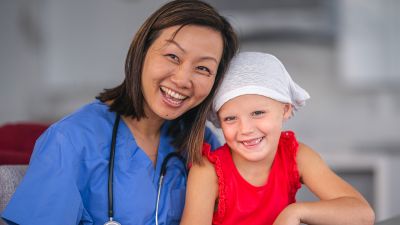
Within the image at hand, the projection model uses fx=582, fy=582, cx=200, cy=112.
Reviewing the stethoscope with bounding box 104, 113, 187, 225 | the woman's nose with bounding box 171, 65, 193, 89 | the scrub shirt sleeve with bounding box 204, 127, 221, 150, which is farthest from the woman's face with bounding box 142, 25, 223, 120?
the scrub shirt sleeve with bounding box 204, 127, 221, 150

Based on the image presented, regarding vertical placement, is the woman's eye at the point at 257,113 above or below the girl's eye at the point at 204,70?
below

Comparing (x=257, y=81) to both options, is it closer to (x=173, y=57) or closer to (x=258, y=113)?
(x=258, y=113)

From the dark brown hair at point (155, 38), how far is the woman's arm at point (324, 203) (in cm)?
25

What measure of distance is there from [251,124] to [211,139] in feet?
1.08

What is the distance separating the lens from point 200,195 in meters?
1.29

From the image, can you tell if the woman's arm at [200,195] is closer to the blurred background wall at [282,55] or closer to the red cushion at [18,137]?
the red cushion at [18,137]

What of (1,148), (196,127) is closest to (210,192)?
(196,127)

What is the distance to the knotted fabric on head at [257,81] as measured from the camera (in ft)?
4.19

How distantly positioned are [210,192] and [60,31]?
4645 mm

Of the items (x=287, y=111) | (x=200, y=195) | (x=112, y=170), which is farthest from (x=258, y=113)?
(x=112, y=170)

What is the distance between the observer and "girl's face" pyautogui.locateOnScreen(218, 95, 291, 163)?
1.29 meters

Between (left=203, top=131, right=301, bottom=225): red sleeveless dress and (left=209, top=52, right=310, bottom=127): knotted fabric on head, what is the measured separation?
0.41 feet

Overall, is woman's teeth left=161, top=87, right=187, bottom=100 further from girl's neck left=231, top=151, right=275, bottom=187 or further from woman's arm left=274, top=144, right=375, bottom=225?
woman's arm left=274, top=144, right=375, bottom=225

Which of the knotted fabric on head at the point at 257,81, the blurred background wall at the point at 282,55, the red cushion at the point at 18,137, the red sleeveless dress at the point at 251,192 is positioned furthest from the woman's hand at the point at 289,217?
the blurred background wall at the point at 282,55
